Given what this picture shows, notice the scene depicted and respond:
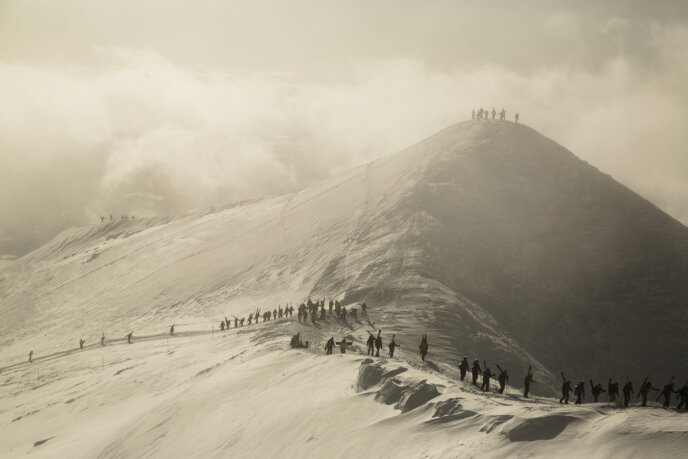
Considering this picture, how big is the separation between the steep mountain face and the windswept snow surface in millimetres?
239

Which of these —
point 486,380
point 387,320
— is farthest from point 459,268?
point 486,380

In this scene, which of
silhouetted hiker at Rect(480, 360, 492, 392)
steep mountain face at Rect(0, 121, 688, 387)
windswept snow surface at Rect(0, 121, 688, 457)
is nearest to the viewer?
windswept snow surface at Rect(0, 121, 688, 457)

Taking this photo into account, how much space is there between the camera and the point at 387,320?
135ft

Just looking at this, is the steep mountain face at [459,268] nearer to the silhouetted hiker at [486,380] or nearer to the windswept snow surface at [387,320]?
the windswept snow surface at [387,320]

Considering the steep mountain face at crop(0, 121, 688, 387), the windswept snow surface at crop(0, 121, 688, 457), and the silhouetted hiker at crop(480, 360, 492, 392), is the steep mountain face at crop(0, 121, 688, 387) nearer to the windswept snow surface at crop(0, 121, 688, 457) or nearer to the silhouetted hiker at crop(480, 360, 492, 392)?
the windswept snow surface at crop(0, 121, 688, 457)

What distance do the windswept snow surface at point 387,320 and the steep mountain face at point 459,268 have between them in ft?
0.78

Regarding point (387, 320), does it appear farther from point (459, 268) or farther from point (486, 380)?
point (486, 380)

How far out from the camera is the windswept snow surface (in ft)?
64.5

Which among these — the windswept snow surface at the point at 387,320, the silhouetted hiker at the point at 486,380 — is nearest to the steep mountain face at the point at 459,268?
the windswept snow surface at the point at 387,320

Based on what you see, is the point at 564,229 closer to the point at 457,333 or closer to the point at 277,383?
the point at 457,333

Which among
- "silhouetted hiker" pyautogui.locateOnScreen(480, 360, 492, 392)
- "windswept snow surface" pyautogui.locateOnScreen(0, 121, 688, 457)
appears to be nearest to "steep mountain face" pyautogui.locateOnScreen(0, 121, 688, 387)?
"windswept snow surface" pyautogui.locateOnScreen(0, 121, 688, 457)

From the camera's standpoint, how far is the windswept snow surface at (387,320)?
19.7m

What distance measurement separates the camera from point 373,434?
750 inches

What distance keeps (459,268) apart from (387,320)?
1324 centimetres
